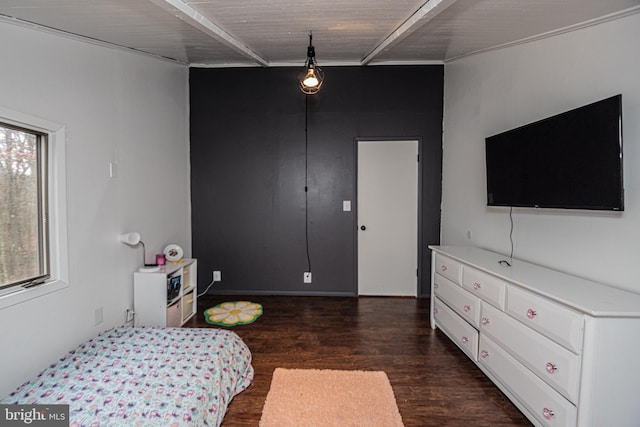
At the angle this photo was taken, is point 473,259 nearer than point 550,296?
No

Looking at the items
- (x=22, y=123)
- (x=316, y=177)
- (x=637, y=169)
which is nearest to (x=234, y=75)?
(x=316, y=177)

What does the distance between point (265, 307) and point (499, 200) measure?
2718mm

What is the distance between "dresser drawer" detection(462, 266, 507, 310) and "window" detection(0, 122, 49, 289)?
3097 mm

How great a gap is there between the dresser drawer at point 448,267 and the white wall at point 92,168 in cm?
295

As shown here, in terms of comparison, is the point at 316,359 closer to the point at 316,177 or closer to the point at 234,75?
the point at 316,177

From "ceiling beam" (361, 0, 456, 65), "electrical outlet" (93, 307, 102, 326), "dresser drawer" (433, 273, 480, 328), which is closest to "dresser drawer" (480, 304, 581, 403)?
"dresser drawer" (433, 273, 480, 328)

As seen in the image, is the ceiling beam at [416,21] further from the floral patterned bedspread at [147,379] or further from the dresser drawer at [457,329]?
the floral patterned bedspread at [147,379]

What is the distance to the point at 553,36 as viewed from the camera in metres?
2.29

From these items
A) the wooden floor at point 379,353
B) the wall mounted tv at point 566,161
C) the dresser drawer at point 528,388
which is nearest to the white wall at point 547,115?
the wall mounted tv at point 566,161

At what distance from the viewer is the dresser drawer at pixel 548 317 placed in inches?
59.6

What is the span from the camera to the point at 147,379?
1.83 m

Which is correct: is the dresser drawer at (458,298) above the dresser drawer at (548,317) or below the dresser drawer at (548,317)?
below

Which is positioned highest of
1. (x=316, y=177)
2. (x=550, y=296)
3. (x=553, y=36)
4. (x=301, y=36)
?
(x=301, y=36)

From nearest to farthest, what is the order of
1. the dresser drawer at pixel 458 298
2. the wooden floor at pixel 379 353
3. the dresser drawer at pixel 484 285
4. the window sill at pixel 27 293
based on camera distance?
the window sill at pixel 27 293 → the wooden floor at pixel 379 353 → the dresser drawer at pixel 484 285 → the dresser drawer at pixel 458 298
